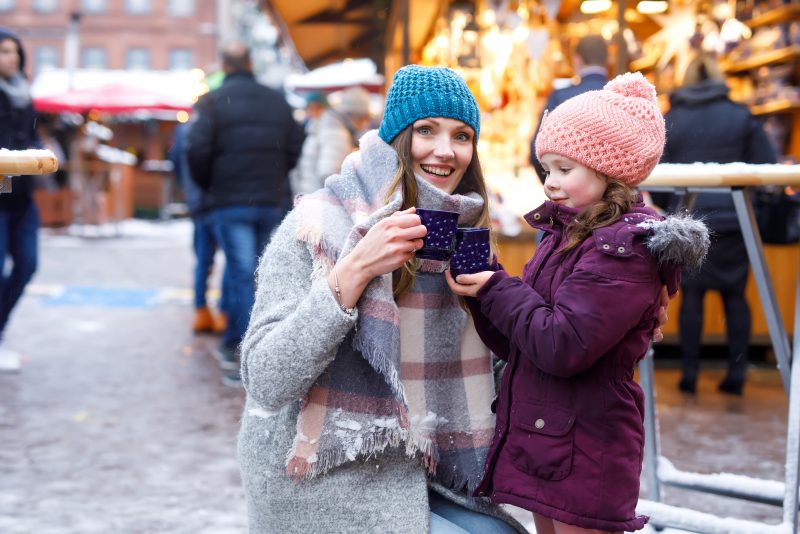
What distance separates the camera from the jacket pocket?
189 centimetres

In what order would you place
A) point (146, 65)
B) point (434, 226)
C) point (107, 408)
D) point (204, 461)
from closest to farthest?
point (434, 226)
point (204, 461)
point (107, 408)
point (146, 65)

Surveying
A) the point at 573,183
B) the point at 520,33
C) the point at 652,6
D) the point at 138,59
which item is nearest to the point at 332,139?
the point at 520,33

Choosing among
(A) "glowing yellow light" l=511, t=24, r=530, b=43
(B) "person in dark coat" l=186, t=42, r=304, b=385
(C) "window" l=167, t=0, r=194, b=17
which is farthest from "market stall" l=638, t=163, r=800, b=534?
(C) "window" l=167, t=0, r=194, b=17

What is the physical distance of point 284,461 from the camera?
2006 millimetres

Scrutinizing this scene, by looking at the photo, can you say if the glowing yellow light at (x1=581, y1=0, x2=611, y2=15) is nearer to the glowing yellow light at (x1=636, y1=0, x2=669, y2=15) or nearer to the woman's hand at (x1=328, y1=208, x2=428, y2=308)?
the glowing yellow light at (x1=636, y1=0, x2=669, y2=15)

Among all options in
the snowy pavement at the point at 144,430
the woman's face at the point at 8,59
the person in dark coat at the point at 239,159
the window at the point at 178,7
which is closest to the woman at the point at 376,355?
the snowy pavement at the point at 144,430

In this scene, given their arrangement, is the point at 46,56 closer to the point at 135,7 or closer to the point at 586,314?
the point at 135,7

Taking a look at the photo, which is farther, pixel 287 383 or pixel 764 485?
pixel 764 485

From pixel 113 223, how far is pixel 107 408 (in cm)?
1587

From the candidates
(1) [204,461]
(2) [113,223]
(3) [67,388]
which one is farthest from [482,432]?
(2) [113,223]

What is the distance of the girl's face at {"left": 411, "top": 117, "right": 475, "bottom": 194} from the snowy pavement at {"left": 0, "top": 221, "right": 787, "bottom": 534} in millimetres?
1779

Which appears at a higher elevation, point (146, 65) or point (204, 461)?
point (146, 65)

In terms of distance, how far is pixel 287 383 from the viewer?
1.91 m

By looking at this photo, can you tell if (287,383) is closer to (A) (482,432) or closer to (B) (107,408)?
(A) (482,432)
